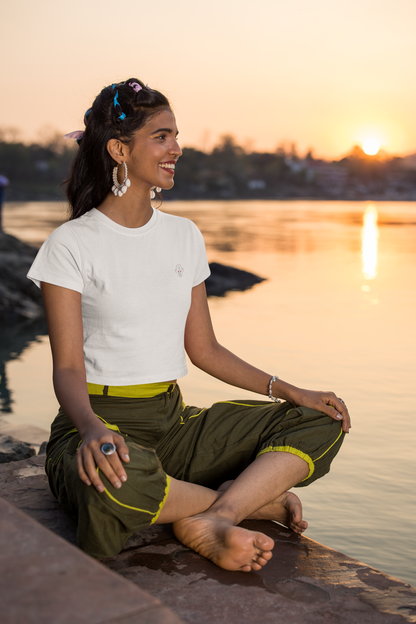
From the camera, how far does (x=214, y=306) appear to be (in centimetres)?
747

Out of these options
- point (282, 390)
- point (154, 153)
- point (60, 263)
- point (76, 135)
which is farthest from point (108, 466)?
point (76, 135)

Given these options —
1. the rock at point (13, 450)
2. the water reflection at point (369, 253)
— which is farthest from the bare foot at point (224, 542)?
the water reflection at point (369, 253)

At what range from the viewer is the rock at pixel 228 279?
8.81 meters

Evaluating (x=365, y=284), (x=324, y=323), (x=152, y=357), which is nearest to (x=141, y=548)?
(x=152, y=357)

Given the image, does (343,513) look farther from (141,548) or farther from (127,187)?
(127,187)

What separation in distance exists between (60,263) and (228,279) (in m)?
7.30

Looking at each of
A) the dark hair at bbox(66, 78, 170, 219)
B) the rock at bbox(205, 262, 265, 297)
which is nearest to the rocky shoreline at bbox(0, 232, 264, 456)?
the rock at bbox(205, 262, 265, 297)

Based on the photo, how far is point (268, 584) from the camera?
164cm

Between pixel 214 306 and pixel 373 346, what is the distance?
2.38 m

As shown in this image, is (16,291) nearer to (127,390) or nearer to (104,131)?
(104,131)

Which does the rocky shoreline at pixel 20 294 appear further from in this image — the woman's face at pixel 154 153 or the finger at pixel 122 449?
the finger at pixel 122 449

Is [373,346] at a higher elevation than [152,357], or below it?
below

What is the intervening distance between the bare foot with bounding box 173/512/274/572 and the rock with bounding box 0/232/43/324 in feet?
17.3

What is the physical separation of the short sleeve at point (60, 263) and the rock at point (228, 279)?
6.70 m
